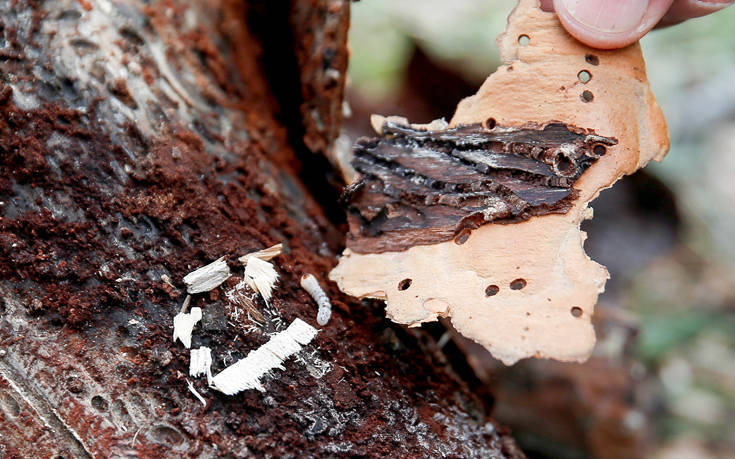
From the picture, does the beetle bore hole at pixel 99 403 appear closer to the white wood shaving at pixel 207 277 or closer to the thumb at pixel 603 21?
the white wood shaving at pixel 207 277

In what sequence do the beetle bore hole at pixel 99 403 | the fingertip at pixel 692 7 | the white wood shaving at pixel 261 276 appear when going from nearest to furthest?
the beetle bore hole at pixel 99 403, the white wood shaving at pixel 261 276, the fingertip at pixel 692 7

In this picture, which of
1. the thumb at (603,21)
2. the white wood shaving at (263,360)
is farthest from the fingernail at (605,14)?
the white wood shaving at (263,360)

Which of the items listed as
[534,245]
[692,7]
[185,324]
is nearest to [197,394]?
[185,324]

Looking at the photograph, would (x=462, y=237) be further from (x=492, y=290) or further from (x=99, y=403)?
(x=99, y=403)

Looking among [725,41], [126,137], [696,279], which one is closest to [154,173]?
[126,137]

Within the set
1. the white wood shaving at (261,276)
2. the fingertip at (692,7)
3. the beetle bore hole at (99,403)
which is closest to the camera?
the beetle bore hole at (99,403)

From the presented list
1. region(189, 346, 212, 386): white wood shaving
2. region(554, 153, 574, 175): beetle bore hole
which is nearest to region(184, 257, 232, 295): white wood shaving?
region(189, 346, 212, 386): white wood shaving
